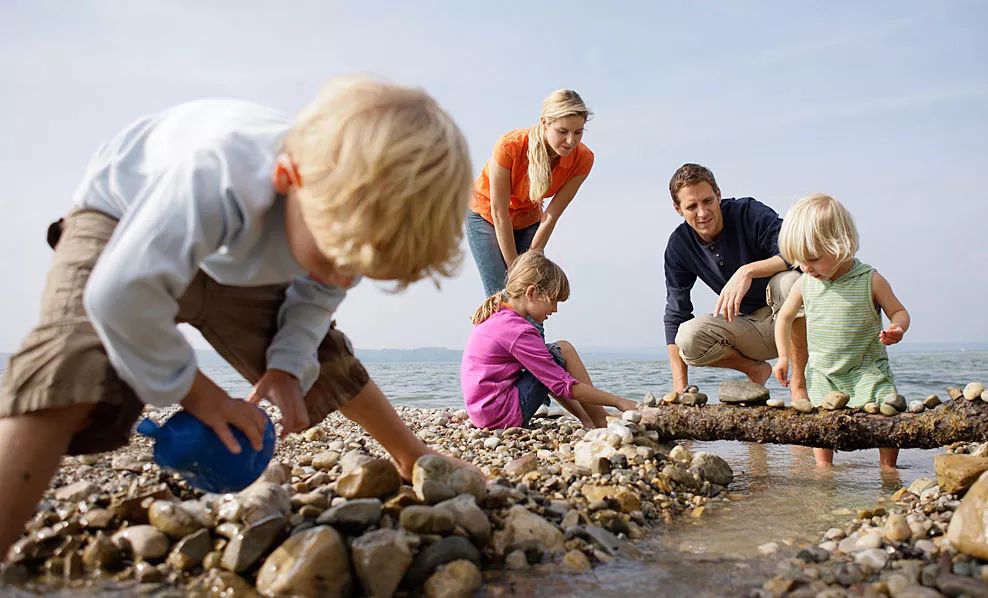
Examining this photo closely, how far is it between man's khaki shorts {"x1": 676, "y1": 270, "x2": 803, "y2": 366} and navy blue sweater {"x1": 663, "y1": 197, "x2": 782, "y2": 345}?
16 cm

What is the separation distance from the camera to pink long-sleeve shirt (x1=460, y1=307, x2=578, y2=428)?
539 cm

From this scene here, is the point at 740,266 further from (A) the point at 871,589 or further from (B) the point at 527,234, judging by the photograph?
(A) the point at 871,589

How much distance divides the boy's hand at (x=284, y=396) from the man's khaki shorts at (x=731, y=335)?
157 inches

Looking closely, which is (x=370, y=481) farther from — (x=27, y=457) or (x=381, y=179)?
(x=381, y=179)

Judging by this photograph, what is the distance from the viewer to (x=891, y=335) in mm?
4656

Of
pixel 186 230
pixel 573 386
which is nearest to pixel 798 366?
pixel 573 386

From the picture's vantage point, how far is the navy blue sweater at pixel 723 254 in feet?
20.2

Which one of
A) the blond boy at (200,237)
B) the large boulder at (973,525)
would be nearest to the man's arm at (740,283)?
the large boulder at (973,525)

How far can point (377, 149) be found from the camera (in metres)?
2.05

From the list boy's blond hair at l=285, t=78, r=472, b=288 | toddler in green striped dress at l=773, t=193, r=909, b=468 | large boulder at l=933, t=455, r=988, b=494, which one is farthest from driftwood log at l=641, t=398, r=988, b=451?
boy's blond hair at l=285, t=78, r=472, b=288

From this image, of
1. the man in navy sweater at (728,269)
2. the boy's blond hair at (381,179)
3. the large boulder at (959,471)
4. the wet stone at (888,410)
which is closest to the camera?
the boy's blond hair at (381,179)

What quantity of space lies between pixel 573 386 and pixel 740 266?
181 centimetres

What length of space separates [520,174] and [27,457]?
5.06 metres

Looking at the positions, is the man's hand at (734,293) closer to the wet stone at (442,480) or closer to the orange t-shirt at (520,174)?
the orange t-shirt at (520,174)
